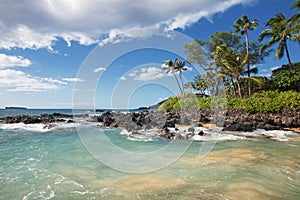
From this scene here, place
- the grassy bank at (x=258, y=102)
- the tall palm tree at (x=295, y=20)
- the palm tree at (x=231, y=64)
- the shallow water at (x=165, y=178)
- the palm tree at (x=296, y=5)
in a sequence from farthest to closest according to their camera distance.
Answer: the palm tree at (x=231, y=64)
the palm tree at (x=296, y=5)
the tall palm tree at (x=295, y=20)
the grassy bank at (x=258, y=102)
the shallow water at (x=165, y=178)

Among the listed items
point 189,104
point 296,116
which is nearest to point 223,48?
point 189,104

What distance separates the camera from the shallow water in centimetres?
434

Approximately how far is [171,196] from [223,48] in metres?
24.7

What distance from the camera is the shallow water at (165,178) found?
4340mm

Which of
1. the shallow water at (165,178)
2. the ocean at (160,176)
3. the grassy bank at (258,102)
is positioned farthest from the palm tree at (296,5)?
the shallow water at (165,178)

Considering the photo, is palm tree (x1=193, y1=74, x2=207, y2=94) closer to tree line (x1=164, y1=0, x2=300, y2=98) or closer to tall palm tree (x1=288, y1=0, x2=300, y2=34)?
tree line (x1=164, y1=0, x2=300, y2=98)

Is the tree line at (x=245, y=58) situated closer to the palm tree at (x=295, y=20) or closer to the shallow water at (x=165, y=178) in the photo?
the palm tree at (x=295, y=20)

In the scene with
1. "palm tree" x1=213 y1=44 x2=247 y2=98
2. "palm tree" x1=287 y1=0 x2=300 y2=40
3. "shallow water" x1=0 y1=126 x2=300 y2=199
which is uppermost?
"palm tree" x1=287 y1=0 x2=300 y2=40

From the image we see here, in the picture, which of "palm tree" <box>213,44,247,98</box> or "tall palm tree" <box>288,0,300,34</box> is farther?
"palm tree" <box>213,44,247,98</box>

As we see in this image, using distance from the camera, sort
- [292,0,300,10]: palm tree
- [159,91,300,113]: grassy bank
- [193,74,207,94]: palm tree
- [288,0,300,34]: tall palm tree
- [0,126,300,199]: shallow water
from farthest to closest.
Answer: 1. [193,74,207,94]: palm tree
2. [292,0,300,10]: palm tree
3. [288,0,300,34]: tall palm tree
4. [159,91,300,113]: grassy bank
5. [0,126,300,199]: shallow water

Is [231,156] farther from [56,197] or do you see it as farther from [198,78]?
[198,78]

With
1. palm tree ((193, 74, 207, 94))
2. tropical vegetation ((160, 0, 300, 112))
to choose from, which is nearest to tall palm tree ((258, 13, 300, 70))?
tropical vegetation ((160, 0, 300, 112))

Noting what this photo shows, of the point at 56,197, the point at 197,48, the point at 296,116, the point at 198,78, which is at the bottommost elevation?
the point at 56,197

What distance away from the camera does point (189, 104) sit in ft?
95.3
